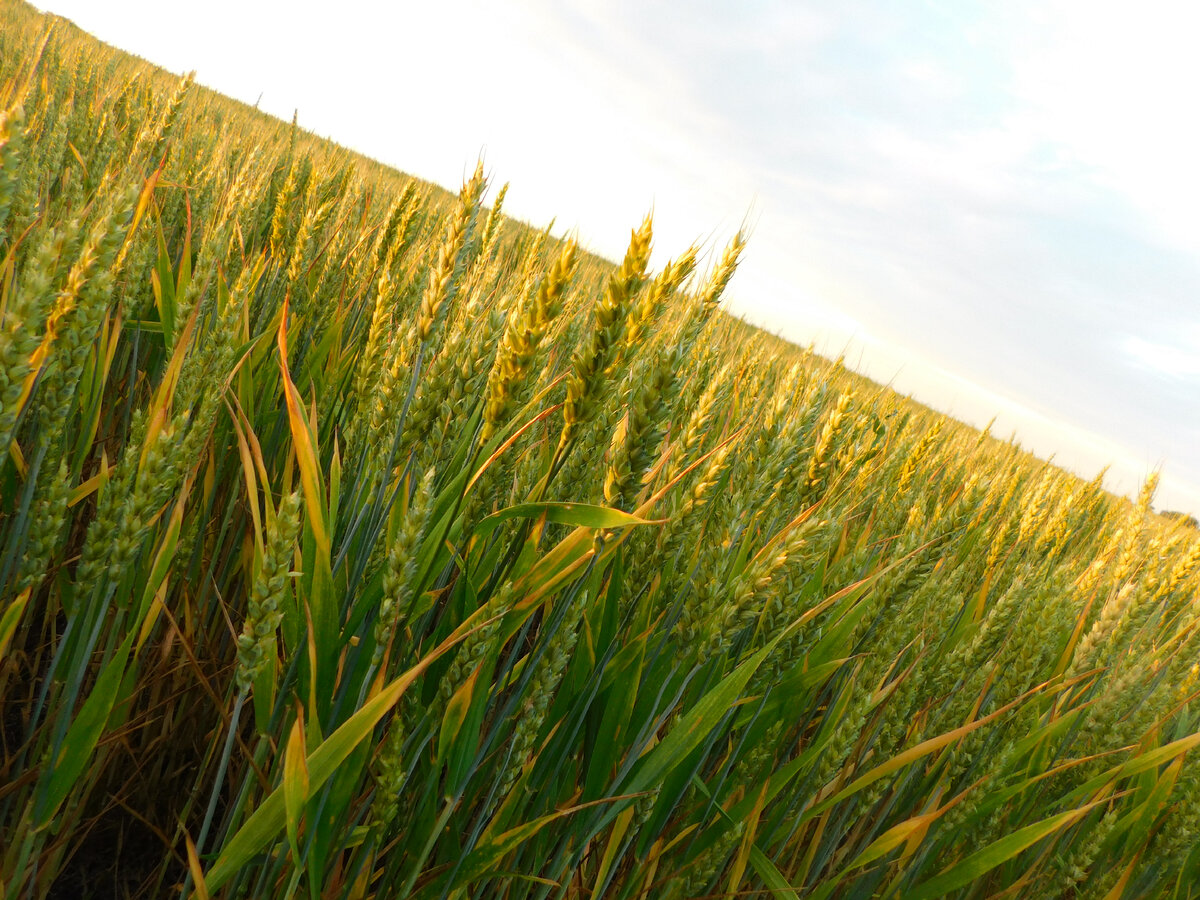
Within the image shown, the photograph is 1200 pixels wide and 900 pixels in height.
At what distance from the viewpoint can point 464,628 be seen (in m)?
0.79

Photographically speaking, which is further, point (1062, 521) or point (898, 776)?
point (1062, 521)

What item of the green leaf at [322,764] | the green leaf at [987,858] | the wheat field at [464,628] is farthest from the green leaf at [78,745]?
the green leaf at [987,858]

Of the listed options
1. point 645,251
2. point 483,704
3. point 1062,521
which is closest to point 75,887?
point 483,704

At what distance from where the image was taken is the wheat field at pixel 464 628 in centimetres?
75

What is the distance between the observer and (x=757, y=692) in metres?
1.08

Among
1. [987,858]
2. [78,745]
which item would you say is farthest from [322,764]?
[987,858]

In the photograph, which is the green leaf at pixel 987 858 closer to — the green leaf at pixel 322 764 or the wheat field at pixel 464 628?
the wheat field at pixel 464 628

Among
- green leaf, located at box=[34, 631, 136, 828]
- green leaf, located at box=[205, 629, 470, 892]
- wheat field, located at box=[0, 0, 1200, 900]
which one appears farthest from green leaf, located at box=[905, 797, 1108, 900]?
green leaf, located at box=[34, 631, 136, 828]

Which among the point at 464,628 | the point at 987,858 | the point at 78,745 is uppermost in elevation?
the point at 464,628

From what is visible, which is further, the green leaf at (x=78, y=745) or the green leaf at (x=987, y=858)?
the green leaf at (x=987, y=858)

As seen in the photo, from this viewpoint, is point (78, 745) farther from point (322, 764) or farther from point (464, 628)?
point (464, 628)

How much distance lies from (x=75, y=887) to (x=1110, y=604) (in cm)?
224

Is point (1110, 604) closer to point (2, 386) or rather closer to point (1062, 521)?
point (1062, 521)

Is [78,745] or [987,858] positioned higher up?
[987,858]
